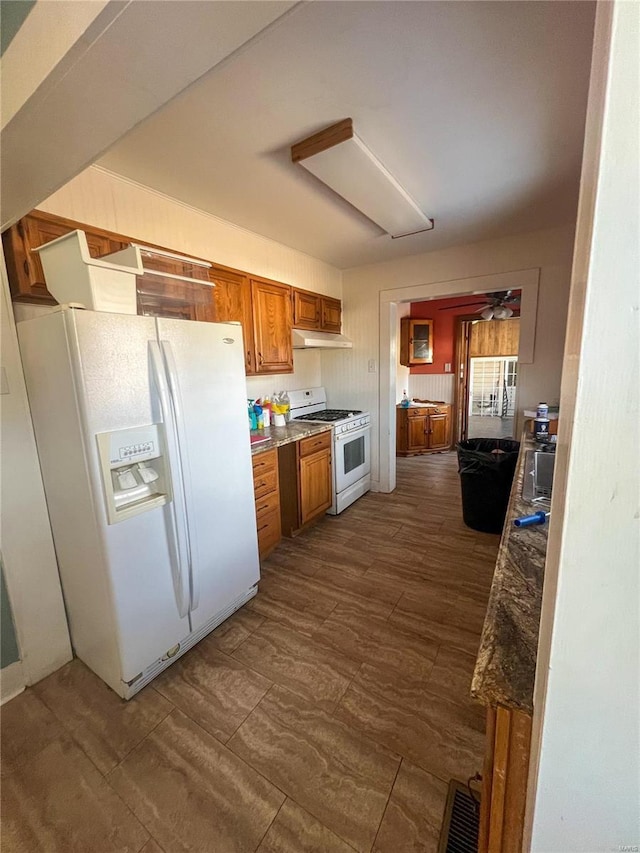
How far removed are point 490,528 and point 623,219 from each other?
3050 mm

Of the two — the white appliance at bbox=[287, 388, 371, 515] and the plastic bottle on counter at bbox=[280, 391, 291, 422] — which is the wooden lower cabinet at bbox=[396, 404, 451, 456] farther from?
the plastic bottle on counter at bbox=[280, 391, 291, 422]

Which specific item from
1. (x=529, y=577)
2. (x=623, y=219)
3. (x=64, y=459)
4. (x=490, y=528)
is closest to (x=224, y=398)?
(x=64, y=459)

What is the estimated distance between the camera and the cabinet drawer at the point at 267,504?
2.42m

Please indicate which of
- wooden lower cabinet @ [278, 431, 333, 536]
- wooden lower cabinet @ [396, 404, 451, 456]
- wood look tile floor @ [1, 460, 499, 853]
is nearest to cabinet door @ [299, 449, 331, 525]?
wooden lower cabinet @ [278, 431, 333, 536]

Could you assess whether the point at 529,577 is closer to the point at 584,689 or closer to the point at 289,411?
the point at 584,689

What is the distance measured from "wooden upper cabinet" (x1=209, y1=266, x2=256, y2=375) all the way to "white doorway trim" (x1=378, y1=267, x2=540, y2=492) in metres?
1.59

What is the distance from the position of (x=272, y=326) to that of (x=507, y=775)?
2810 mm

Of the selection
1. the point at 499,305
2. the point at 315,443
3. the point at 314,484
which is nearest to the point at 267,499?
the point at 314,484

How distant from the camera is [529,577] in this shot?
881 millimetres

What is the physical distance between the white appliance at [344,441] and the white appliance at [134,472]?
151 cm

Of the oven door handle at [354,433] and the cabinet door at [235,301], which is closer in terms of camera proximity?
the cabinet door at [235,301]

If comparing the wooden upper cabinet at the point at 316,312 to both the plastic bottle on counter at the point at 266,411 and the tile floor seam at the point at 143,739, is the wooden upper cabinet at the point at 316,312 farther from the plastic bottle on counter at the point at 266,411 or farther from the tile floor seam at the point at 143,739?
the tile floor seam at the point at 143,739

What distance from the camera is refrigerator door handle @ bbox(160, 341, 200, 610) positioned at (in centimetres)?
153

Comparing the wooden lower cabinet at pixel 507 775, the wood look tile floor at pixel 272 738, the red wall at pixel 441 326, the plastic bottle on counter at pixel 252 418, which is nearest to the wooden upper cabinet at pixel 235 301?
the plastic bottle on counter at pixel 252 418
